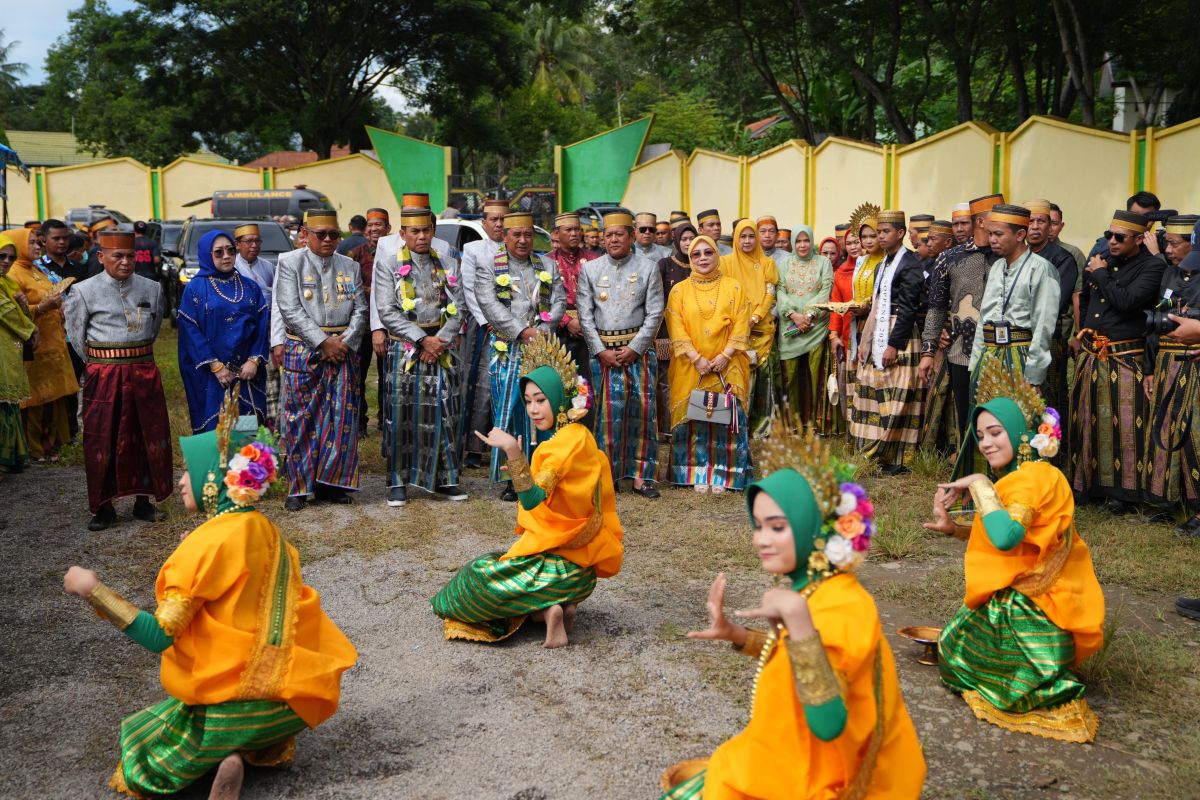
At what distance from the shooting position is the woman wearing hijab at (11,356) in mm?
7805

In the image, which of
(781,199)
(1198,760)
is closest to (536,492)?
(1198,760)

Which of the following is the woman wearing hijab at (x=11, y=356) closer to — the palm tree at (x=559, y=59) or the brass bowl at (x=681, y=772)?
the brass bowl at (x=681, y=772)

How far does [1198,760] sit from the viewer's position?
12.2 feet

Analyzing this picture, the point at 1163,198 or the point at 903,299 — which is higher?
the point at 1163,198

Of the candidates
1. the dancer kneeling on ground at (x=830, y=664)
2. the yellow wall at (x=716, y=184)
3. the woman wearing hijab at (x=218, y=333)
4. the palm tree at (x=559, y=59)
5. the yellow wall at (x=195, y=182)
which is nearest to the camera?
the dancer kneeling on ground at (x=830, y=664)

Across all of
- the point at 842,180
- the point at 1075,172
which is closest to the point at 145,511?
the point at 1075,172

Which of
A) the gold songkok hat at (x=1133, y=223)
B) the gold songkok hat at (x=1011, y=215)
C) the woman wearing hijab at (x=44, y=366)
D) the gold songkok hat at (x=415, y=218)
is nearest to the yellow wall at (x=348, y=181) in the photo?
the woman wearing hijab at (x=44, y=366)

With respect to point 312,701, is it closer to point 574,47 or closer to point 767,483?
point 767,483

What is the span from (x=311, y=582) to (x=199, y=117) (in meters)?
28.2

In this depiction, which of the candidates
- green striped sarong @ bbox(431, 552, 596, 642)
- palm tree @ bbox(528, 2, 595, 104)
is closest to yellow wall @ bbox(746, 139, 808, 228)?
green striped sarong @ bbox(431, 552, 596, 642)

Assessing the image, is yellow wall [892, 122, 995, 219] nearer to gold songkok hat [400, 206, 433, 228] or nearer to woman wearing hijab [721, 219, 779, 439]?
woman wearing hijab [721, 219, 779, 439]

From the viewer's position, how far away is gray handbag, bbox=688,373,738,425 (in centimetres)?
780

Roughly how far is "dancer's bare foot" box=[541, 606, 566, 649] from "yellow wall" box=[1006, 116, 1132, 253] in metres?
9.68

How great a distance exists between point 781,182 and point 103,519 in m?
14.0
